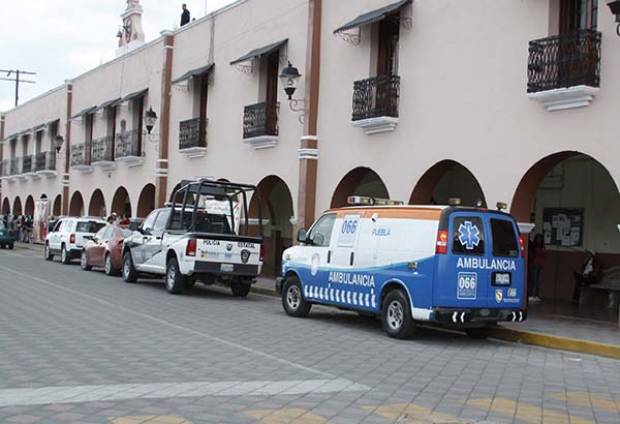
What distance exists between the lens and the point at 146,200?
30578mm

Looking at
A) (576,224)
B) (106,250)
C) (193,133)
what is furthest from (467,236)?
(193,133)

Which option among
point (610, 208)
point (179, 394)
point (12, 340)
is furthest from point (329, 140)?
point (179, 394)

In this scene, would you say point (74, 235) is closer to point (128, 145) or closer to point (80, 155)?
point (128, 145)

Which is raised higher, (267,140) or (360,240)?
(267,140)

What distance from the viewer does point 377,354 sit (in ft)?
34.3

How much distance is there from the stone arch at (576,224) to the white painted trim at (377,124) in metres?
3.43

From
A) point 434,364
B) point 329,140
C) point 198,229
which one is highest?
point 329,140

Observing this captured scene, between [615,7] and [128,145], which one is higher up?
[615,7]

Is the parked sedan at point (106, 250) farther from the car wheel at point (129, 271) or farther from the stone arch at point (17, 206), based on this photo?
the stone arch at point (17, 206)

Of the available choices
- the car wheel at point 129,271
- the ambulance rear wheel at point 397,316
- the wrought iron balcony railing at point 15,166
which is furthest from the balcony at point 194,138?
the wrought iron balcony railing at point 15,166

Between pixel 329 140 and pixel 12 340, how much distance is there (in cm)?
1088

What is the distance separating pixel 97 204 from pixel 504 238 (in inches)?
1060

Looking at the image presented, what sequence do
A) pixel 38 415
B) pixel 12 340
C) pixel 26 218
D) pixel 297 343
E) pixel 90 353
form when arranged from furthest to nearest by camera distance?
pixel 26 218 → pixel 297 343 → pixel 12 340 → pixel 90 353 → pixel 38 415

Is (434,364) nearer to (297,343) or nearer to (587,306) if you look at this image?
(297,343)
